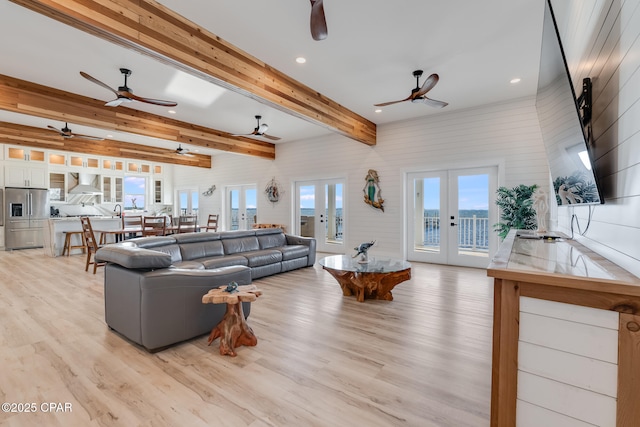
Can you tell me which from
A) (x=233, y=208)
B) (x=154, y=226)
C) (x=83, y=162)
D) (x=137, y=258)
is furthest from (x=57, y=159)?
(x=137, y=258)

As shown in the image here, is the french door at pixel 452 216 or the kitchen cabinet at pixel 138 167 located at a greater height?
the kitchen cabinet at pixel 138 167

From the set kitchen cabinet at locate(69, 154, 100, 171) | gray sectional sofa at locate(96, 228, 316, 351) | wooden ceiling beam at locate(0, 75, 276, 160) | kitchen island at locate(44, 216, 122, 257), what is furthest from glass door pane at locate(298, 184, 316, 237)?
kitchen cabinet at locate(69, 154, 100, 171)

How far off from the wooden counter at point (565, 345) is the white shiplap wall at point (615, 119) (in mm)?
216

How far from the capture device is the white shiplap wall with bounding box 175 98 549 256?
17.2 feet

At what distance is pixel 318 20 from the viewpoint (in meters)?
2.32

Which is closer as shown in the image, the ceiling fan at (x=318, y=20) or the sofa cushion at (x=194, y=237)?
the ceiling fan at (x=318, y=20)

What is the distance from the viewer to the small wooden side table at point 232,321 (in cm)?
245

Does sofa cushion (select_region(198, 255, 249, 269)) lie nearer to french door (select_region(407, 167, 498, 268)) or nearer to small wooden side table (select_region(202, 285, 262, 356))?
small wooden side table (select_region(202, 285, 262, 356))

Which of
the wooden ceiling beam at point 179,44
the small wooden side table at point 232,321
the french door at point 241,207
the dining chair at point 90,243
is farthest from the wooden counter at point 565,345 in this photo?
the french door at point 241,207

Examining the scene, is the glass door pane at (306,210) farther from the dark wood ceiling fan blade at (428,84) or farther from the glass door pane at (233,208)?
the dark wood ceiling fan blade at (428,84)

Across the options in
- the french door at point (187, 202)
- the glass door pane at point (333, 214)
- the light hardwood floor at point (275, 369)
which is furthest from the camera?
the french door at point (187, 202)

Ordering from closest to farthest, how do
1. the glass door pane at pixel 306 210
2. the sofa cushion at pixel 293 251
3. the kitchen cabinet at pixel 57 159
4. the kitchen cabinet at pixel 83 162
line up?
1. the sofa cushion at pixel 293 251
2. the glass door pane at pixel 306 210
3. the kitchen cabinet at pixel 57 159
4. the kitchen cabinet at pixel 83 162

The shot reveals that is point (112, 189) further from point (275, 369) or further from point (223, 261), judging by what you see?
point (275, 369)

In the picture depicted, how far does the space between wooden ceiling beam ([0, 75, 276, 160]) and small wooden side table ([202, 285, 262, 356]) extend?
4.59 m
